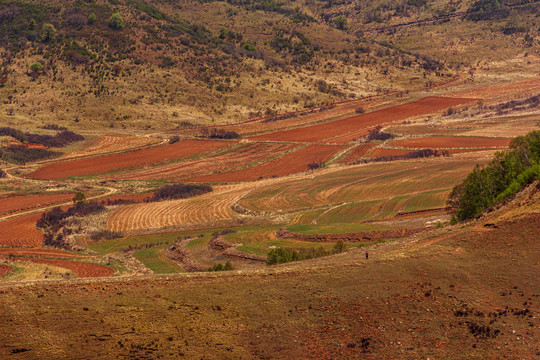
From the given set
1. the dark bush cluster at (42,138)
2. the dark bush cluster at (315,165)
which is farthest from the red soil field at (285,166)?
the dark bush cluster at (42,138)

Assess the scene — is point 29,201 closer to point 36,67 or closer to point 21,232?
point 21,232

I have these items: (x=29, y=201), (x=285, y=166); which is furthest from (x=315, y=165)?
(x=29, y=201)

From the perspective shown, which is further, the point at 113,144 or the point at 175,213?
the point at 113,144

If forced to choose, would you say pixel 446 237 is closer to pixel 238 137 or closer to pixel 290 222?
pixel 290 222

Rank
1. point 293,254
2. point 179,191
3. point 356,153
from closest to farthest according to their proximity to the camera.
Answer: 1. point 293,254
2. point 179,191
3. point 356,153

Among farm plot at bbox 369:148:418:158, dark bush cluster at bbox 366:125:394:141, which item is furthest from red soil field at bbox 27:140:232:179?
farm plot at bbox 369:148:418:158

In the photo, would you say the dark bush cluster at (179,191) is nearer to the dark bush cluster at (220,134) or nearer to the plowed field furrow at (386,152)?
the plowed field furrow at (386,152)

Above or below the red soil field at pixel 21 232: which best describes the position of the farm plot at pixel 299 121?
above
